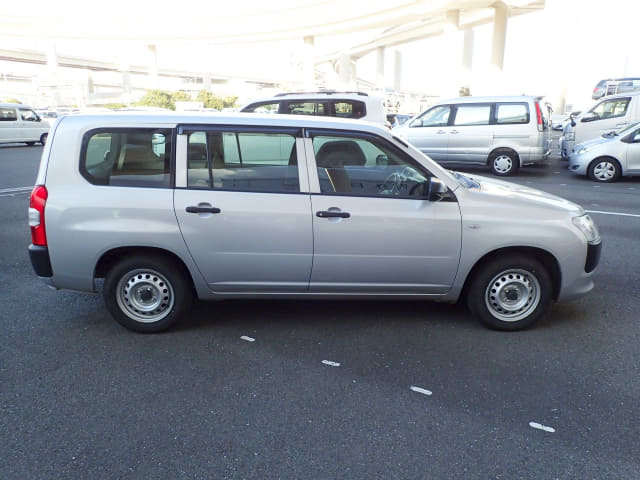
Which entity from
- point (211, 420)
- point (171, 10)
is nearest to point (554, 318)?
point (211, 420)

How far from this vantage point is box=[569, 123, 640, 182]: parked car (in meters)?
12.1

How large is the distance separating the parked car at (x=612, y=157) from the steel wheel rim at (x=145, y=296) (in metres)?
11.7

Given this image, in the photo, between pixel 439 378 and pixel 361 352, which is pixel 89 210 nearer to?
pixel 361 352

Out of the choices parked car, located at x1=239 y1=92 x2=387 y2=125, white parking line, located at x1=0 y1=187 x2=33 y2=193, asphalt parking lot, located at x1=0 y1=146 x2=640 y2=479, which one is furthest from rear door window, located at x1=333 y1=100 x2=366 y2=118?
asphalt parking lot, located at x1=0 y1=146 x2=640 y2=479

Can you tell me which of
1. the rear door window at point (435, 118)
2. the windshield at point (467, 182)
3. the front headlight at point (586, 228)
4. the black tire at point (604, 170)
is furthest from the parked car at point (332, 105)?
the front headlight at point (586, 228)

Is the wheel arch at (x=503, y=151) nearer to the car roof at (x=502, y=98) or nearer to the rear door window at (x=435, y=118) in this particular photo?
the car roof at (x=502, y=98)

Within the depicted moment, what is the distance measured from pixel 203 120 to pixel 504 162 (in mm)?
11119

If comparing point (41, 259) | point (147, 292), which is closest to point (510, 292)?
point (147, 292)

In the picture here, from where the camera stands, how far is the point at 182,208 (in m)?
3.90

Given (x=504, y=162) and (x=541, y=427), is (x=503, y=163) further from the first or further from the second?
(x=541, y=427)

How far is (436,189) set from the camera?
12.7 ft

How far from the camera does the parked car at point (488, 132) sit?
1305cm

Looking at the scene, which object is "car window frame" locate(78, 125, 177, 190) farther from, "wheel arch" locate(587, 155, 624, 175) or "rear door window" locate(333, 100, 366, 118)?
"wheel arch" locate(587, 155, 624, 175)

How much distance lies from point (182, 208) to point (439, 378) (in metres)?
2.23
